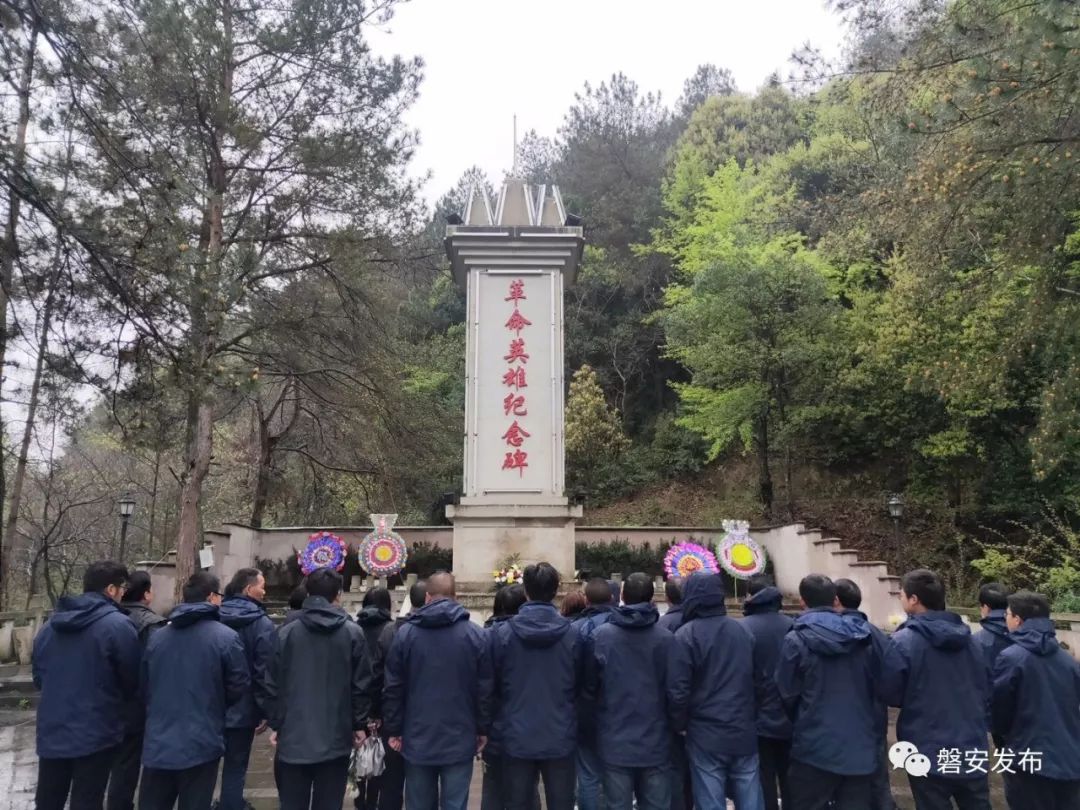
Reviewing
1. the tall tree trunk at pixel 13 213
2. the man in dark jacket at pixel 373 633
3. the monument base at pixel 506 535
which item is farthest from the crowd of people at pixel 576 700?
the monument base at pixel 506 535

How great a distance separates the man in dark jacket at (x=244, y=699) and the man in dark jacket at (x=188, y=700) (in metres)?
0.17

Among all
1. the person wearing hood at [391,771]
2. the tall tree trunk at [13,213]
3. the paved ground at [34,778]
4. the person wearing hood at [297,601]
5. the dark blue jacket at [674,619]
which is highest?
the tall tree trunk at [13,213]

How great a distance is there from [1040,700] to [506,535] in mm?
9447

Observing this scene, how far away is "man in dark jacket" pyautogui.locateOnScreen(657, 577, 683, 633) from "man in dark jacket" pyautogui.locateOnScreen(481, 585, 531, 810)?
78 cm

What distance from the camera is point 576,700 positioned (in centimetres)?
374

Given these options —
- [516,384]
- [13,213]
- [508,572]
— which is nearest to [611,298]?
[516,384]

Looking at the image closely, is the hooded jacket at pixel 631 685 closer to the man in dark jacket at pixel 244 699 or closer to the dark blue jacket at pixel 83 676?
the man in dark jacket at pixel 244 699

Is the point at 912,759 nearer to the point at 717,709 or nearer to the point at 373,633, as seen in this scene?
the point at 717,709

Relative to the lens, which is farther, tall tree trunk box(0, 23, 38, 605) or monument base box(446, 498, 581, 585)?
monument base box(446, 498, 581, 585)

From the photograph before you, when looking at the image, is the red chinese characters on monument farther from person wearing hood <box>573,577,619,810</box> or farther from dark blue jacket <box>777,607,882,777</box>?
dark blue jacket <box>777,607,882,777</box>

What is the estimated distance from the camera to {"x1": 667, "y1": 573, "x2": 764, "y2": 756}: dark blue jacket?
3566mm

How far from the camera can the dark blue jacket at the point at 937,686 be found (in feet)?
11.3

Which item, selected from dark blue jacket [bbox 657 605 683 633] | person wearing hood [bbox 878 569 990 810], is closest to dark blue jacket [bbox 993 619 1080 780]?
person wearing hood [bbox 878 569 990 810]

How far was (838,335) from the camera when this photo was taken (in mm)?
17438
